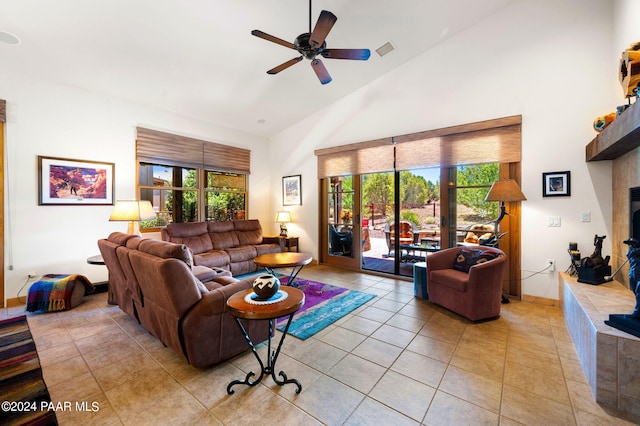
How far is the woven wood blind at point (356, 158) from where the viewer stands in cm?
475

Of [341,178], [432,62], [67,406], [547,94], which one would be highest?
[432,62]

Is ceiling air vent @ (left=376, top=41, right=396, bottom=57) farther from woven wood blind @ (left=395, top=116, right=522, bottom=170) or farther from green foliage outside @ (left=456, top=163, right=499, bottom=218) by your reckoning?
green foliage outside @ (left=456, top=163, right=499, bottom=218)

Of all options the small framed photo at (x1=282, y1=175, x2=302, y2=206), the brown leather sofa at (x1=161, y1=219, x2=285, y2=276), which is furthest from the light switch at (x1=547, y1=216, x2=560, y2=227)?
the brown leather sofa at (x1=161, y1=219, x2=285, y2=276)

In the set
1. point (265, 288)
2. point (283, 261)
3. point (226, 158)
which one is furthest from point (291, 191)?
point (265, 288)

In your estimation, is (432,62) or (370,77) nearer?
(432,62)

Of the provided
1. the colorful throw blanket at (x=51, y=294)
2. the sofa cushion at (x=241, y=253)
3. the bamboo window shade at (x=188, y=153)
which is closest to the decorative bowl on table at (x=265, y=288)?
the colorful throw blanket at (x=51, y=294)

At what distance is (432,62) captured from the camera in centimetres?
420

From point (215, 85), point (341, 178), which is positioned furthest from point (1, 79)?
point (341, 178)

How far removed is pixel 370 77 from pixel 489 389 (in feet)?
15.2

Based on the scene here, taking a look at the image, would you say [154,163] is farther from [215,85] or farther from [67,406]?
[67,406]

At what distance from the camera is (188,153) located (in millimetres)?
5160

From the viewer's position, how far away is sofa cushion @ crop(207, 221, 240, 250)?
519cm

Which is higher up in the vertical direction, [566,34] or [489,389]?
[566,34]

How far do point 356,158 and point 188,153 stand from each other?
3264 mm
